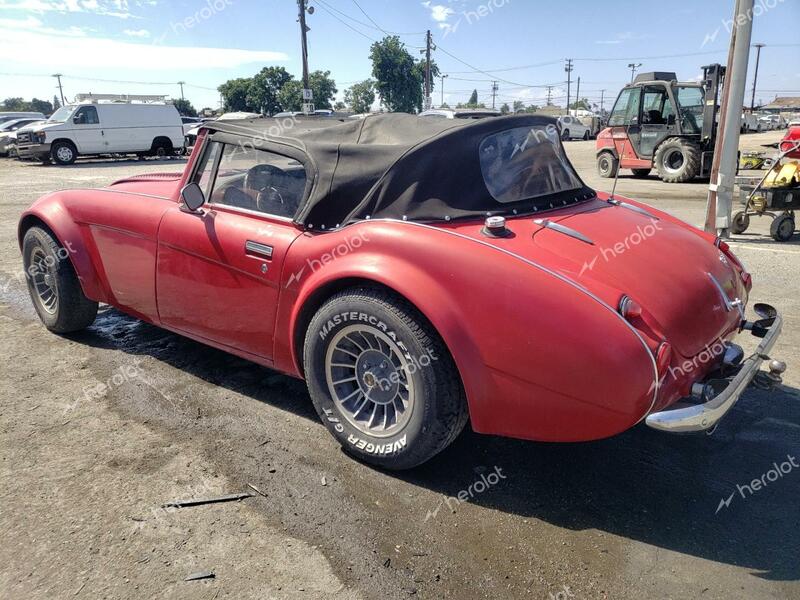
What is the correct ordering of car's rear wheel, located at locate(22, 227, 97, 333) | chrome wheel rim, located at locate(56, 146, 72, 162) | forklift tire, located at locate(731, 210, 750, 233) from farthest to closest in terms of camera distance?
chrome wheel rim, located at locate(56, 146, 72, 162)
forklift tire, located at locate(731, 210, 750, 233)
car's rear wheel, located at locate(22, 227, 97, 333)

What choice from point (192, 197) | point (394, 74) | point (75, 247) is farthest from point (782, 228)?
point (394, 74)

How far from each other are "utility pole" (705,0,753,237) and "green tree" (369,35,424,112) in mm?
51868

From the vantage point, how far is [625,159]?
16000mm

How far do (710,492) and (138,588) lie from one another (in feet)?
7.75

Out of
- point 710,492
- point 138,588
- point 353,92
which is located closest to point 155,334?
point 138,588

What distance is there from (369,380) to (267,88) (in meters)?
70.8

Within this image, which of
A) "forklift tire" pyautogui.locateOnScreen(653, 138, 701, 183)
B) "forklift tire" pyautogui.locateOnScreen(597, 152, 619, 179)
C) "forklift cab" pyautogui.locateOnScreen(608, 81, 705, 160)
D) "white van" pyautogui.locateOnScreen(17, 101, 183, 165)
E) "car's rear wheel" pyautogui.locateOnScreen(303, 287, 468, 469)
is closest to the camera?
"car's rear wheel" pyautogui.locateOnScreen(303, 287, 468, 469)

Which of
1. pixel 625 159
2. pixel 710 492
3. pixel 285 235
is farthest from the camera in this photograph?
pixel 625 159

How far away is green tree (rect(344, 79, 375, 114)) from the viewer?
2466 inches

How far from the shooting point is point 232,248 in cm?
322

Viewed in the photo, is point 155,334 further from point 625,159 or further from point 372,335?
point 625,159

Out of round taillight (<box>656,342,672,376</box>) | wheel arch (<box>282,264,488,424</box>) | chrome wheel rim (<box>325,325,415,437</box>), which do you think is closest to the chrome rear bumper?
round taillight (<box>656,342,672,376</box>)

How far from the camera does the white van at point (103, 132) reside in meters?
20.3

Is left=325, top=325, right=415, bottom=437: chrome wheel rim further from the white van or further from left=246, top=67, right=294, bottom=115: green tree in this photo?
left=246, top=67, right=294, bottom=115: green tree
